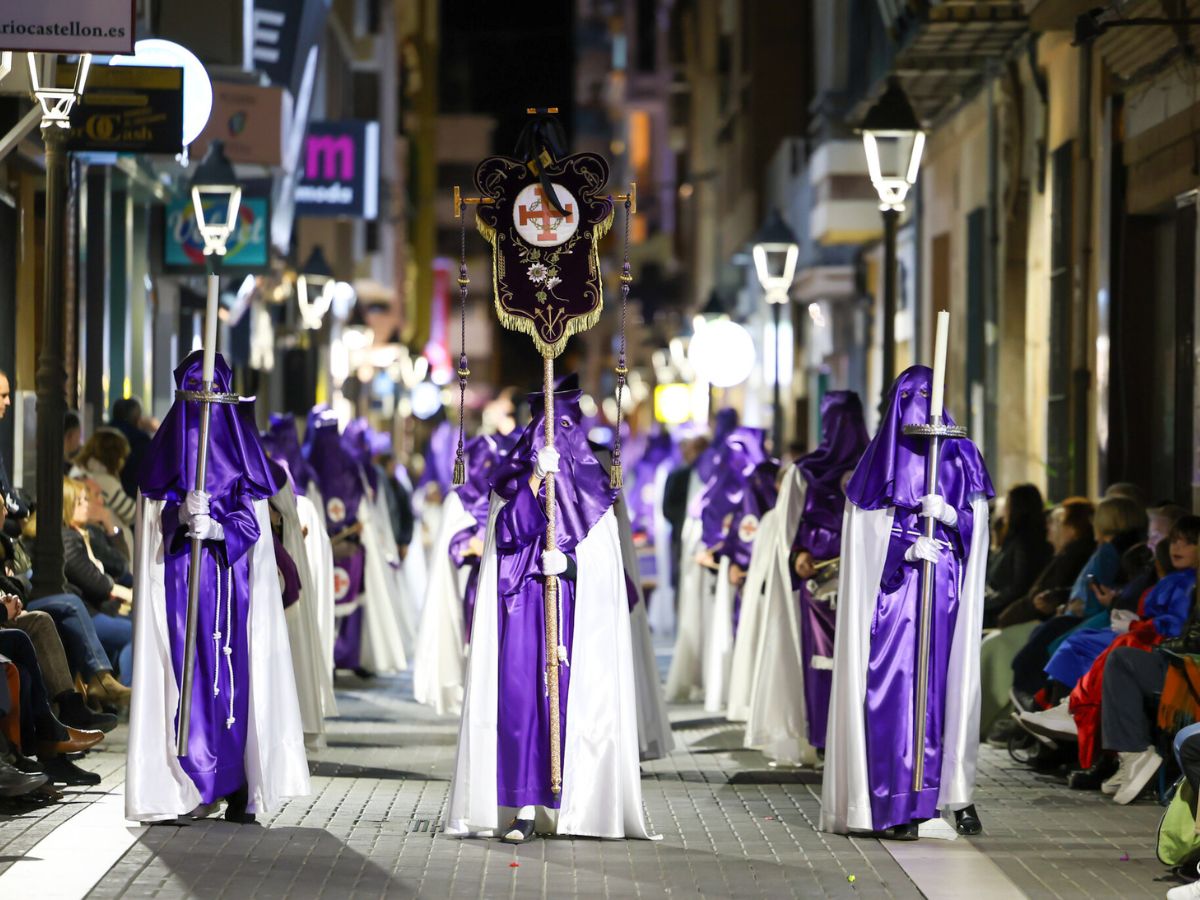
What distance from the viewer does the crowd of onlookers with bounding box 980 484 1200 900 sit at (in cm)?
1146

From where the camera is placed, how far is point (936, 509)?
33.9 ft

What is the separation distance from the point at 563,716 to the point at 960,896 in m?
2.20

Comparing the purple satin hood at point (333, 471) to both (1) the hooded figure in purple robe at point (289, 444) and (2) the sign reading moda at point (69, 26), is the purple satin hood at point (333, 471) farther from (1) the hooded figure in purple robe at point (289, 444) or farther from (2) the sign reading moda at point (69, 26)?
(2) the sign reading moda at point (69, 26)

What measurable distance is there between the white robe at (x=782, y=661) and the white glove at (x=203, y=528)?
14.0 feet

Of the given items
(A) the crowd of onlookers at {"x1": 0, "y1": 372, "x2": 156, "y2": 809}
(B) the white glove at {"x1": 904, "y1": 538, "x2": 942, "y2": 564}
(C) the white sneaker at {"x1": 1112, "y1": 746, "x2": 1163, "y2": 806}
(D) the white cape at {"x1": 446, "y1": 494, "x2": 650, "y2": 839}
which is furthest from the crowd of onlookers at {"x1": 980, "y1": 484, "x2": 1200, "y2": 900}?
(A) the crowd of onlookers at {"x1": 0, "y1": 372, "x2": 156, "y2": 809}

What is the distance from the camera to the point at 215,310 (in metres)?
10.4

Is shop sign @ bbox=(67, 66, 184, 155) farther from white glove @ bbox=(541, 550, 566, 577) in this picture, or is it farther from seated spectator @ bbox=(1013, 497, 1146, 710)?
white glove @ bbox=(541, 550, 566, 577)

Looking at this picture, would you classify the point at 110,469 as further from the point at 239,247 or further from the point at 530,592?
the point at 239,247

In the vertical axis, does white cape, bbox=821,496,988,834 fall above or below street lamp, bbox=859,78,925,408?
below

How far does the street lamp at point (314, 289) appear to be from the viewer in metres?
28.4

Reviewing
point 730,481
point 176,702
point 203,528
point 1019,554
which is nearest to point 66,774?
point 176,702

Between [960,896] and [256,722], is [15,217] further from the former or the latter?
[960,896]

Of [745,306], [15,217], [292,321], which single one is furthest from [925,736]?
[745,306]

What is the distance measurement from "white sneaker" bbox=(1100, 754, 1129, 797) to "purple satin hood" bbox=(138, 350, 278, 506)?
14.5 feet
